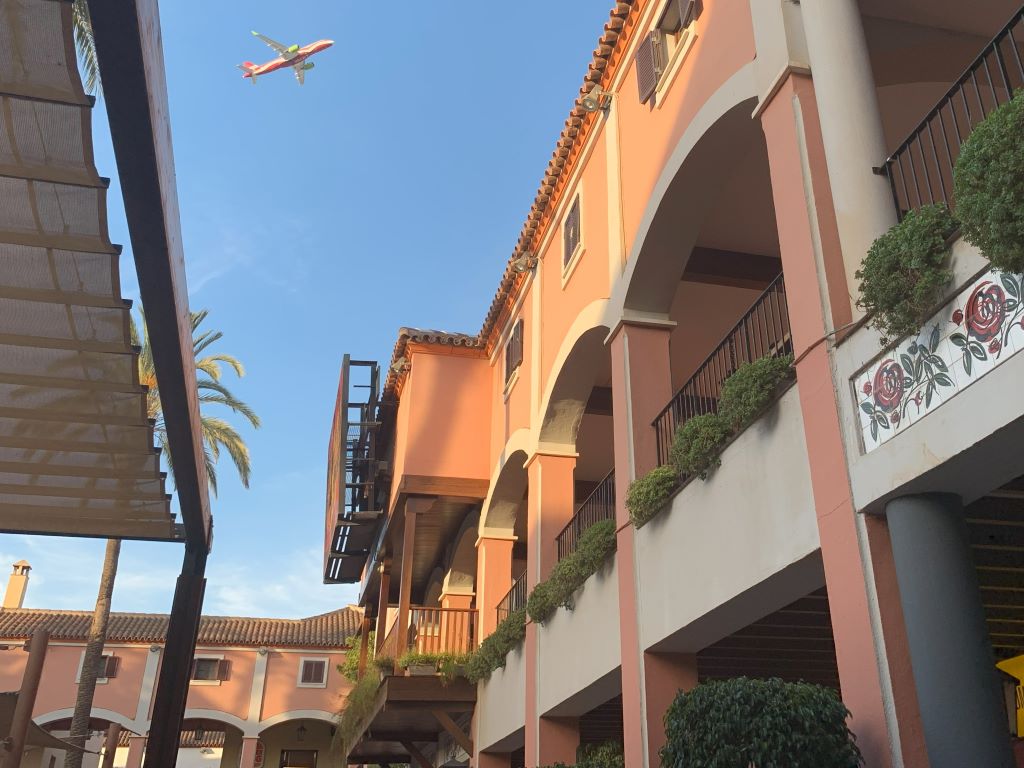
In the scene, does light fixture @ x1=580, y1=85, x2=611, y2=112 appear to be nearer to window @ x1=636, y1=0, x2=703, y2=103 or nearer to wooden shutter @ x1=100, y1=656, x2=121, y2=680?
window @ x1=636, y1=0, x2=703, y2=103

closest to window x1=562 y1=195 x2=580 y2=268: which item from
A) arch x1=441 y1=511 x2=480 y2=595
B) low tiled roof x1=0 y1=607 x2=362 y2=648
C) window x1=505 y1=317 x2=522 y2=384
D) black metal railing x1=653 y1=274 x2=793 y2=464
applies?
window x1=505 y1=317 x2=522 y2=384

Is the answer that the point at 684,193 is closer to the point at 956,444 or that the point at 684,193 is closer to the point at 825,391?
the point at 825,391

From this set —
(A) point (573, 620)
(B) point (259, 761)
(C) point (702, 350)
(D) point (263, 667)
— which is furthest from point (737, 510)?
(B) point (259, 761)

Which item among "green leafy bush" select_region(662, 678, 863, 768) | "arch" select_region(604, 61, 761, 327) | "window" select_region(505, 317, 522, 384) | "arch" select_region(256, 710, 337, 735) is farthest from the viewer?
"arch" select_region(256, 710, 337, 735)

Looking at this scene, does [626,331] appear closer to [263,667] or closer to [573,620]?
[573,620]

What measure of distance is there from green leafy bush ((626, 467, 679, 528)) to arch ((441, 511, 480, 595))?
35.4 ft

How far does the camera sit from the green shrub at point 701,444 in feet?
24.3

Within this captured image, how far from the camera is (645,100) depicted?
10.2 metres

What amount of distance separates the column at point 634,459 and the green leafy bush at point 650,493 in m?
0.37

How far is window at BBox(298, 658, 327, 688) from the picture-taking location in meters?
34.3

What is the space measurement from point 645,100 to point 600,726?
8.84 metres

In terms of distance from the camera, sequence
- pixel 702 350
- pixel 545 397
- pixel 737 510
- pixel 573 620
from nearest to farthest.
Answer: pixel 737 510, pixel 573 620, pixel 545 397, pixel 702 350

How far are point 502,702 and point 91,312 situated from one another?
9.60m

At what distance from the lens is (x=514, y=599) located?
14812 millimetres
